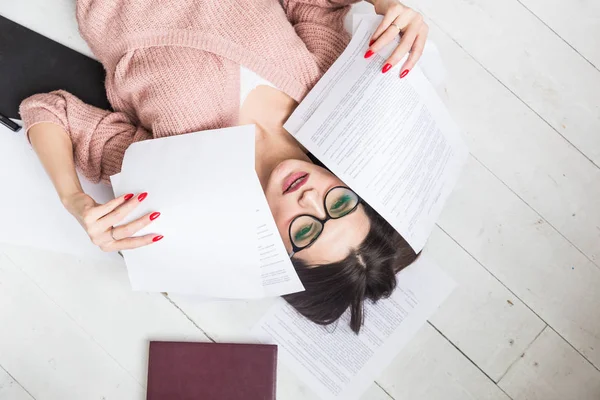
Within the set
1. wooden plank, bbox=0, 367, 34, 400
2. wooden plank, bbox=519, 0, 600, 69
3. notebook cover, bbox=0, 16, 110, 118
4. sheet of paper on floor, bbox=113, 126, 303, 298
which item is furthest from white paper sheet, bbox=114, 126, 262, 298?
wooden plank, bbox=519, 0, 600, 69

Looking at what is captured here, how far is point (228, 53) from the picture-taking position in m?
0.72

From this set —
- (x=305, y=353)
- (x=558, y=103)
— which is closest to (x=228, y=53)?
(x=305, y=353)

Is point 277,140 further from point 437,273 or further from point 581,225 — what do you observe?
point 581,225

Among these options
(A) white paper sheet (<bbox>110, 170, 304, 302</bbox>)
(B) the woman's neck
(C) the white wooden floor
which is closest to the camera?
(A) white paper sheet (<bbox>110, 170, 304, 302</bbox>)

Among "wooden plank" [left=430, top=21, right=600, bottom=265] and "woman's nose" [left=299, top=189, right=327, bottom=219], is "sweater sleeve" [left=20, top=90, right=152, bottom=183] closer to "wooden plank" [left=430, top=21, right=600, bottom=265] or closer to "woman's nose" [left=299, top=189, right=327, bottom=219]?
"woman's nose" [left=299, top=189, right=327, bottom=219]

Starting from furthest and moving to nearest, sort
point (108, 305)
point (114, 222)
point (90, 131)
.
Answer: point (108, 305) < point (90, 131) < point (114, 222)

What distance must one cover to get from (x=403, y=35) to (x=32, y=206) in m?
0.67

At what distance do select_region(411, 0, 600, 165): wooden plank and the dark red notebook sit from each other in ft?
2.11

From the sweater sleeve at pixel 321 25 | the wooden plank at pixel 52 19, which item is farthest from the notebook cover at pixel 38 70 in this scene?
the sweater sleeve at pixel 321 25

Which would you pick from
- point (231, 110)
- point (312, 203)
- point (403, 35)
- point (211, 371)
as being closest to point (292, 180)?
point (312, 203)

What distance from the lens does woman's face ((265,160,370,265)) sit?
26.1 inches

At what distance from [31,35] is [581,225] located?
1057mm

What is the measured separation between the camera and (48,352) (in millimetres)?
853

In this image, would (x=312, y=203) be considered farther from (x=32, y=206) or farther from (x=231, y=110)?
(x=32, y=206)
